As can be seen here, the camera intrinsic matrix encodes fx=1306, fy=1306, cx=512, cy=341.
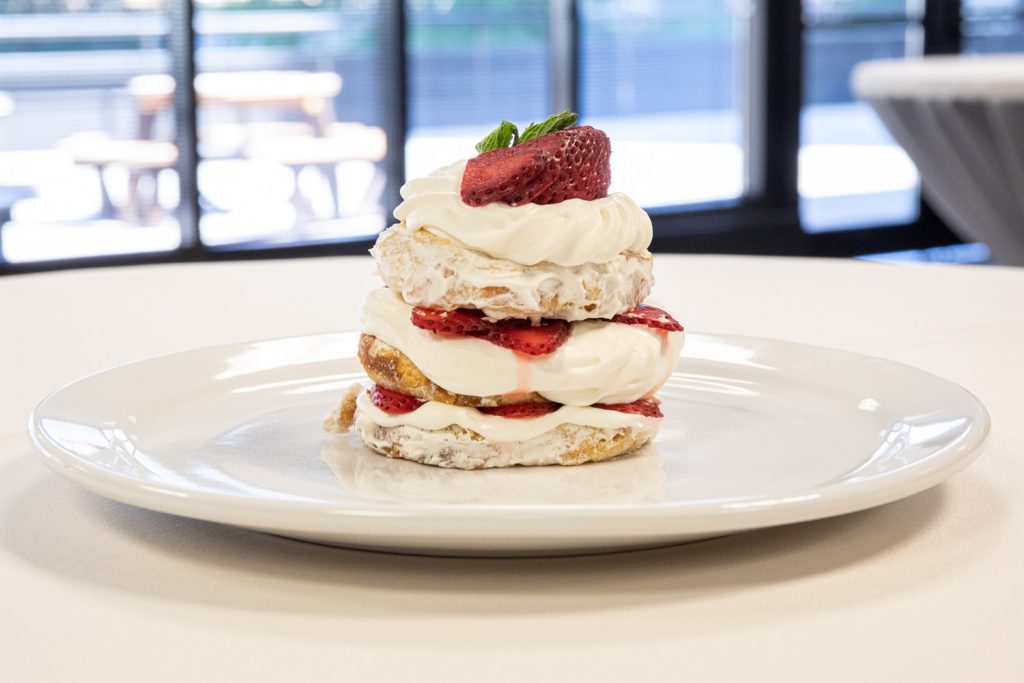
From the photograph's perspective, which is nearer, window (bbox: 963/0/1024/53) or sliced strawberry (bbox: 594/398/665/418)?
sliced strawberry (bbox: 594/398/665/418)

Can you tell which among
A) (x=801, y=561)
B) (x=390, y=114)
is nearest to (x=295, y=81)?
(x=390, y=114)

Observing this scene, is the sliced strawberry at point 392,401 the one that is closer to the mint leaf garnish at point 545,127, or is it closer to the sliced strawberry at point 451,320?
the sliced strawberry at point 451,320

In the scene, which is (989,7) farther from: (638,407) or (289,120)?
(638,407)

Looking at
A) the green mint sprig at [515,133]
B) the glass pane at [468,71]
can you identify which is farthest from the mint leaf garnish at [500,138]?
the glass pane at [468,71]

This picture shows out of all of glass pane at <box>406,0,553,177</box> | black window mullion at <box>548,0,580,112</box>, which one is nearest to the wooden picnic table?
glass pane at <box>406,0,553,177</box>

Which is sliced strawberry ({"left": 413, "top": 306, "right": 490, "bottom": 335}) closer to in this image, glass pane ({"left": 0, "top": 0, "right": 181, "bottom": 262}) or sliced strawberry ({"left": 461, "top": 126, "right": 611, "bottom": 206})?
sliced strawberry ({"left": 461, "top": 126, "right": 611, "bottom": 206})

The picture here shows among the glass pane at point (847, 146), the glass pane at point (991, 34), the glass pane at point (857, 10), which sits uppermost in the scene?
the glass pane at point (857, 10)

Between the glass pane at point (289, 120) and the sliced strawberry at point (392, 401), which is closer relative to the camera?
the sliced strawberry at point (392, 401)
